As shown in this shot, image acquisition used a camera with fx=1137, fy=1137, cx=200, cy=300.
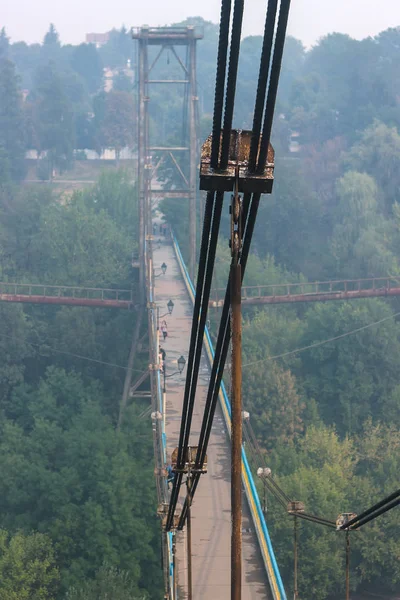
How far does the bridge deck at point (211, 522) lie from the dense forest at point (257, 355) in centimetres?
447

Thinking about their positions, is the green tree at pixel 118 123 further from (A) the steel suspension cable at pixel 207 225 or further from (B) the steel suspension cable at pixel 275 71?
(B) the steel suspension cable at pixel 275 71

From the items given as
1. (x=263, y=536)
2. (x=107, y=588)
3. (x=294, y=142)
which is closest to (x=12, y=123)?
(x=294, y=142)

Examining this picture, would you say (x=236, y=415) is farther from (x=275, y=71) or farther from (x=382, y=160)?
(x=382, y=160)

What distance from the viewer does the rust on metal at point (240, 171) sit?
6785mm

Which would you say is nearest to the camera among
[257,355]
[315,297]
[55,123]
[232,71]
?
[232,71]

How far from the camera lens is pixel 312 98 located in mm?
83750

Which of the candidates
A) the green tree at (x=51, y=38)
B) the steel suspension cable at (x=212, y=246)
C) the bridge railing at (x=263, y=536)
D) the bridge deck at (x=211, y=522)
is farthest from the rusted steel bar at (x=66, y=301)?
the green tree at (x=51, y=38)

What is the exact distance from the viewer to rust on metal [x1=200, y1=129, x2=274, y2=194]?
267 inches

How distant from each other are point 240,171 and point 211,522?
68.1 feet

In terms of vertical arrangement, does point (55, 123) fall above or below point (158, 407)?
above

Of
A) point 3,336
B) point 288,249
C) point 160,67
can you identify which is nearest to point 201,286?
point 3,336

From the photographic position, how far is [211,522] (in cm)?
2669

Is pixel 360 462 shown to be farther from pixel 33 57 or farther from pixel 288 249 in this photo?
pixel 33 57

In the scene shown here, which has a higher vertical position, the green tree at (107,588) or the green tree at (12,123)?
the green tree at (12,123)
